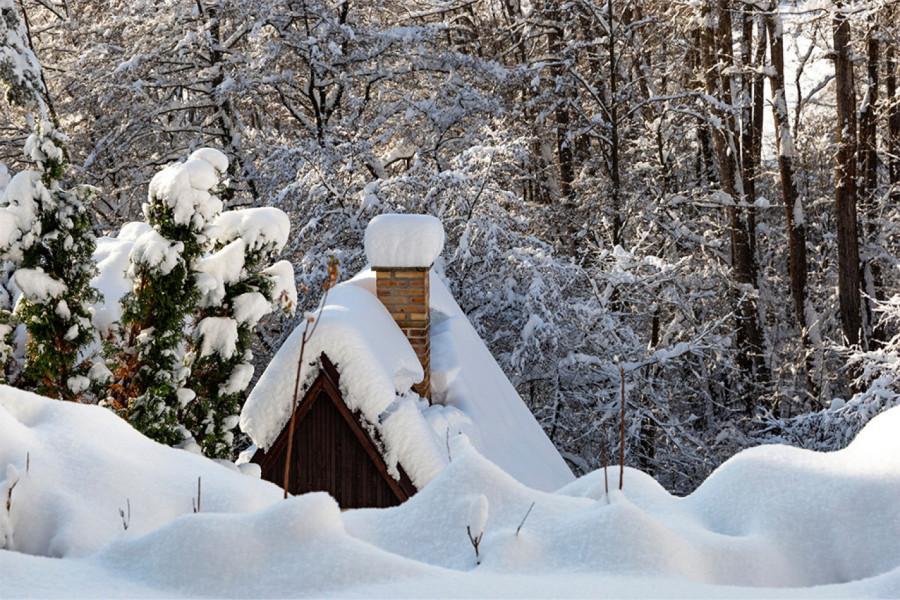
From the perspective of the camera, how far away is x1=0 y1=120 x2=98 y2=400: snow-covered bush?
21.0 feet

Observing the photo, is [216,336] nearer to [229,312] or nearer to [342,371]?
[229,312]

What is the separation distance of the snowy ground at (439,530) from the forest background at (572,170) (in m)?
8.73

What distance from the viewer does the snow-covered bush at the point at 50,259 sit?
6.41 m

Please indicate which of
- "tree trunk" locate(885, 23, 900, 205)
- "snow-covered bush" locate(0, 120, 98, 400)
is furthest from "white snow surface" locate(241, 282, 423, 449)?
"tree trunk" locate(885, 23, 900, 205)

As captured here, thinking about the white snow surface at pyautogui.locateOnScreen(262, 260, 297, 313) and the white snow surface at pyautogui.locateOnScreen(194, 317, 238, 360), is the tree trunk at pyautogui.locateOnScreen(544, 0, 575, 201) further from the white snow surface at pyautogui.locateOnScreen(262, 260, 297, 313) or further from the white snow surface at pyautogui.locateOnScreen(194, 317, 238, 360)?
the white snow surface at pyautogui.locateOnScreen(194, 317, 238, 360)

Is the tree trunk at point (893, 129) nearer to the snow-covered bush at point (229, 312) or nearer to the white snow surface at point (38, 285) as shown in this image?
the snow-covered bush at point (229, 312)

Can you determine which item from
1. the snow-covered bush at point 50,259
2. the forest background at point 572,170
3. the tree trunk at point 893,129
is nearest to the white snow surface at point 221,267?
the snow-covered bush at point 50,259

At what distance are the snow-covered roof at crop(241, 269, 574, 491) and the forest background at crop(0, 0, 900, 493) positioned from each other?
3.74 metres

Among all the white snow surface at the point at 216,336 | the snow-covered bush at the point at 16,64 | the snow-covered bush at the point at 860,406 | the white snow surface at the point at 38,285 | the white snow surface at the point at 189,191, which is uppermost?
the snow-covered bush at the point at 16,64

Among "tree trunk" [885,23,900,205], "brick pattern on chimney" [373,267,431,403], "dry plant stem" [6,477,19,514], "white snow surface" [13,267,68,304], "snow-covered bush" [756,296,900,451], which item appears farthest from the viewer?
"tree trunk" [885,23,900,205]

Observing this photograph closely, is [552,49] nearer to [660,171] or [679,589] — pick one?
[660,171]

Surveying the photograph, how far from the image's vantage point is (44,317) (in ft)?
21.6

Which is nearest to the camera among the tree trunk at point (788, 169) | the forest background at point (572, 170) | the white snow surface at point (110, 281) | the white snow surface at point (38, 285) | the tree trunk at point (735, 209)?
the white snow surface at point (38, 285)

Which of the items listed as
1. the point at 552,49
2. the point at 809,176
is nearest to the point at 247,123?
the point at 552,49
